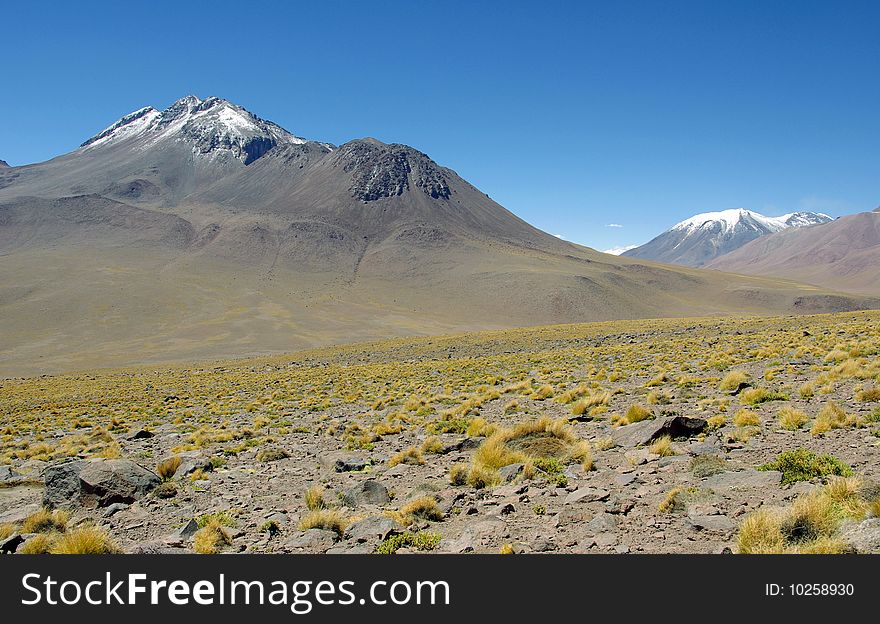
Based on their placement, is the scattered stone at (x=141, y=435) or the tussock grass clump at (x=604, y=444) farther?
the scattered stone at (x=141, y=435)

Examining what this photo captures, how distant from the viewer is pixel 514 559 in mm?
4871

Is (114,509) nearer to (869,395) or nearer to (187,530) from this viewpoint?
(187,530)

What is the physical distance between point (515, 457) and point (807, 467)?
427 cm

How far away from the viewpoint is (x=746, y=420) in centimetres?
988

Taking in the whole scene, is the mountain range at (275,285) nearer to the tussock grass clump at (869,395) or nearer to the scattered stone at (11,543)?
the scattered stone at (11,543)

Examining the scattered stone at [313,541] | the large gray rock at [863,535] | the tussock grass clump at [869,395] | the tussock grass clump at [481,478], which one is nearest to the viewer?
the large gray rock at [863,535]

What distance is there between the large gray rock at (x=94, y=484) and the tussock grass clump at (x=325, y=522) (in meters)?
3.96

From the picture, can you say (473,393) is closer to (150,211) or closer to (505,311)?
(505,311)

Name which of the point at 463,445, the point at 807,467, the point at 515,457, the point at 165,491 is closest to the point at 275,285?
the point at 463,445

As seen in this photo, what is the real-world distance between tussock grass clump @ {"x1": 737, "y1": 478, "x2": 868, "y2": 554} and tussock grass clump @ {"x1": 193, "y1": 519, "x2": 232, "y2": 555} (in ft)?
19.2

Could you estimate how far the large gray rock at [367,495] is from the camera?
8.13m

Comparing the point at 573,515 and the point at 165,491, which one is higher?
the point at 573,515

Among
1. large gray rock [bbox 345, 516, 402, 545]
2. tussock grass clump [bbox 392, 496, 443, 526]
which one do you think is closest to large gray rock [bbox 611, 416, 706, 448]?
tussock grass clump [bbox 392, 496, 443, 526]

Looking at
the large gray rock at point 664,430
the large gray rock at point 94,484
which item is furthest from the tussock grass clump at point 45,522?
the large gray rock at point 664,430
